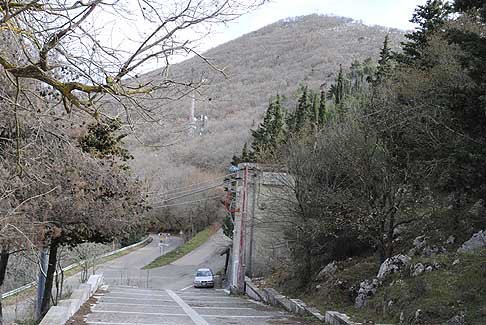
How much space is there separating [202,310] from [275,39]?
124417 millimetres

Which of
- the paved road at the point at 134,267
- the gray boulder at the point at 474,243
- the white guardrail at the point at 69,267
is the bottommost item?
the paved road at the point at 134,267

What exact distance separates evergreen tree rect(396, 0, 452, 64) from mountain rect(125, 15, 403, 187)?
7.33 meters

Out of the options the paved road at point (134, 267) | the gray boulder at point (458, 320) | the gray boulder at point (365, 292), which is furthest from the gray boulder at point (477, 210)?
the paved road at point (134, 267)

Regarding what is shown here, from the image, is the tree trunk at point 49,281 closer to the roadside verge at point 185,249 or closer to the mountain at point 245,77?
the mountain at point 245,77

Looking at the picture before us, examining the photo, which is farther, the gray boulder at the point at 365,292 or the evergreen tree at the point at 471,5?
the gray boulder at the point at 365,292

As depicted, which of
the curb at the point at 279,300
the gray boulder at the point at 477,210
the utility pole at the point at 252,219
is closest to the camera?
the gray boulder at the point at 477,210

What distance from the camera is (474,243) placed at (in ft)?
41.2

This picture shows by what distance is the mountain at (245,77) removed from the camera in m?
6.53

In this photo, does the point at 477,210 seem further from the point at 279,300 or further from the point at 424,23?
the point at 424,23

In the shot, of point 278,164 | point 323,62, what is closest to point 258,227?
point 278,164

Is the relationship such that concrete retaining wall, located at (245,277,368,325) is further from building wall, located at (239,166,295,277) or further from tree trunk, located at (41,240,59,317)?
tree trunk, located at (41,240,59,317)

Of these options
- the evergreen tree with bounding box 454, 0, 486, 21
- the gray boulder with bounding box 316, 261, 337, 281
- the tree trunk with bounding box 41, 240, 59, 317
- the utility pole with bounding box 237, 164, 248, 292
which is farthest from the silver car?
the evergreen tree with bounding box 454, 0, 486, 21

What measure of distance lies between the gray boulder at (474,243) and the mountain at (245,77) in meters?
6.23

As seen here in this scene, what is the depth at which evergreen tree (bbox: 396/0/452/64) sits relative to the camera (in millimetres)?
23347
